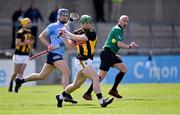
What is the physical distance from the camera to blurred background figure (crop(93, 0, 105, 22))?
4281cm

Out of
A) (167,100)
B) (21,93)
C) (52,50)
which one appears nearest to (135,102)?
(167,100)

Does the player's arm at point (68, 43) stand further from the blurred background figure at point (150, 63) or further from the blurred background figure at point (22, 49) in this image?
the blurred background figure at point (150, 63)

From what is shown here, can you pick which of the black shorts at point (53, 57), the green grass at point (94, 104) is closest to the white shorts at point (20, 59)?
the green grass at point (94, 104)

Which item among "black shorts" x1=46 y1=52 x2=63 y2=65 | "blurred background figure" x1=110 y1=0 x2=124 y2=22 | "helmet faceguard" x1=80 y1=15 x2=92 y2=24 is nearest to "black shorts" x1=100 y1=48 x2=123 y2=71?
"black shorts" x1=46 y1=52 x2=63 y2=65

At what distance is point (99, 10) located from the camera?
43.0 metres

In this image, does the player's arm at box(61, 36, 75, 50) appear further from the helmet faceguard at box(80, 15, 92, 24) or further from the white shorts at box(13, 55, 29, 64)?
the white shorts at box(13, 55, 29, 64)

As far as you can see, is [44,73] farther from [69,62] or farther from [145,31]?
[145,31]

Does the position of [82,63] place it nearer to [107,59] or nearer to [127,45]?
[127,45]

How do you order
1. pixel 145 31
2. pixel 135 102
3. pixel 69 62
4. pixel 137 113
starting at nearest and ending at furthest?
pixel 137 113
pixel 135 102
pixel 69 62
pixel 145 31

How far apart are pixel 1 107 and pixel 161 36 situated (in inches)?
907

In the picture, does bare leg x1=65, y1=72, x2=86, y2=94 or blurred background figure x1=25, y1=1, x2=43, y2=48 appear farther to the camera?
blurred background figure x1=25, y1=1, x2=43, y2=48

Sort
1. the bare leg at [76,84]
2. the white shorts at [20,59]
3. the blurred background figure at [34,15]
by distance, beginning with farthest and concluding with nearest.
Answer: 1. the blurred background figure at [34,15]
2. the white shorts at [20,59]
3. the bare leg at [76,84]

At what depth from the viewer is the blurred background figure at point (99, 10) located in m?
42.8

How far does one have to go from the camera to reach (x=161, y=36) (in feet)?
141
